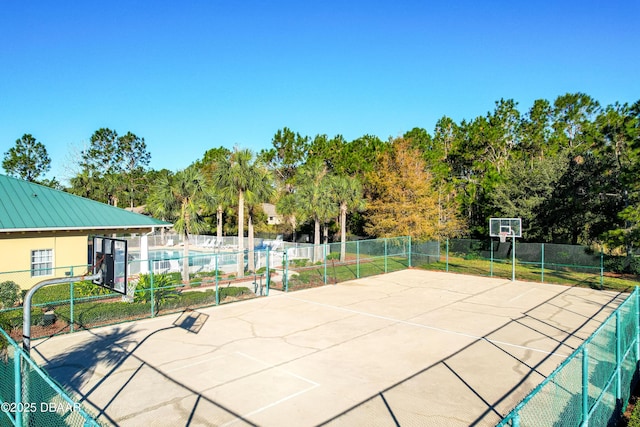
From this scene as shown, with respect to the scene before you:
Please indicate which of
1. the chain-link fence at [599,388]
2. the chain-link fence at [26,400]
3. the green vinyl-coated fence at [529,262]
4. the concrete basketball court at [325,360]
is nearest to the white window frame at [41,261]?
the concrete basketball court at [325,360]

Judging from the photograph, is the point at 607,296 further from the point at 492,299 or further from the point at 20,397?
the point at 20,397

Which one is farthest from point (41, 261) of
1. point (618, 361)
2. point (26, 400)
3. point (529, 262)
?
point (529, 262)

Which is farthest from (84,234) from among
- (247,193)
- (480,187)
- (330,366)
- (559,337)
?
(480,187)

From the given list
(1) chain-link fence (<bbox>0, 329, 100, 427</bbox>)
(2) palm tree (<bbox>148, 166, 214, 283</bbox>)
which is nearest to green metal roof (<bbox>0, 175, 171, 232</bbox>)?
(2) palm tree (<bbox>148, 166, 214, 283</bbox>)

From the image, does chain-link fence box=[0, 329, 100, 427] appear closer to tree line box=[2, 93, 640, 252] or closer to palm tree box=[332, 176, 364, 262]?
tree line box=[2, 93, 640, 252]

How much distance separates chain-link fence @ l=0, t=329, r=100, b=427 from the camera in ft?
19.8

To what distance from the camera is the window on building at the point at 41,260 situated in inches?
824

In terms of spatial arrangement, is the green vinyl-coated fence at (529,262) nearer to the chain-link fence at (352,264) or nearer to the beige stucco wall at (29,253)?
the chain-link fence at (352,264)

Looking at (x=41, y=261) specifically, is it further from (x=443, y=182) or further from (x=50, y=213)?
(x=443, y=182)

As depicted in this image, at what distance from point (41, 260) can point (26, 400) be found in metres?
17.9

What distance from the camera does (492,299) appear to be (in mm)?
18938

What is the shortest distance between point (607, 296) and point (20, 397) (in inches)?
881

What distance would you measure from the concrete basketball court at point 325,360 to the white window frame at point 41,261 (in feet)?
31.9

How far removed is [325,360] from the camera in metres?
11.0
